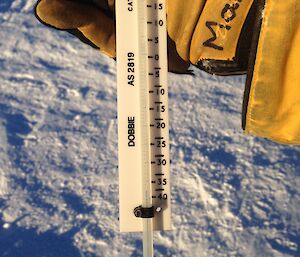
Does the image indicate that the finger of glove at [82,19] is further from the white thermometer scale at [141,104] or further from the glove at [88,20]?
the white thermometer scale at [141,104]

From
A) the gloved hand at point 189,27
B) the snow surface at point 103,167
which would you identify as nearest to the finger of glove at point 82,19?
the gloved hand at point 189,27

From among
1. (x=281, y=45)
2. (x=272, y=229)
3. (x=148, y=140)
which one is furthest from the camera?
(x=272, y=229)

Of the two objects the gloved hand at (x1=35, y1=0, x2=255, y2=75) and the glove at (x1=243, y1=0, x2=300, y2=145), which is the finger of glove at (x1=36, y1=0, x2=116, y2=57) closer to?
the gloved hand at (x1=35, y1=0, x2=255, y2=75)

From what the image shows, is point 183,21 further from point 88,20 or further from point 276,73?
point 276,73

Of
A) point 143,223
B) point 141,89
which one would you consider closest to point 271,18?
point 141,89

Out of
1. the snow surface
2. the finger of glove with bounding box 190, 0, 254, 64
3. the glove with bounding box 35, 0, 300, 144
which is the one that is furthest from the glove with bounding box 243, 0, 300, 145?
the snow surface

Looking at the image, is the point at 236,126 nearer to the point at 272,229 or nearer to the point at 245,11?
the point at 272,229

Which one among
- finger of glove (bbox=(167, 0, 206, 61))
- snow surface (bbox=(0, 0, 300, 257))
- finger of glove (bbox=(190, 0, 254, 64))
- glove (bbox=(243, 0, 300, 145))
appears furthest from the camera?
snow surface (bbox=(0, 0, 300, 257))

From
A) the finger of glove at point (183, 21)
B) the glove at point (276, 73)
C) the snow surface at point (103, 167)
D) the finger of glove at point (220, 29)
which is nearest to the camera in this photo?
the glove at point (276, 73)
